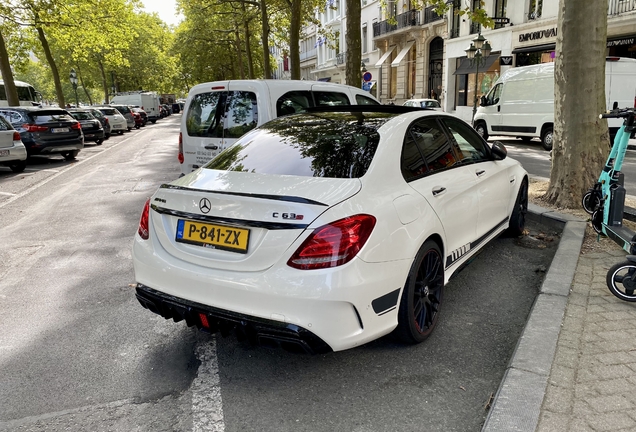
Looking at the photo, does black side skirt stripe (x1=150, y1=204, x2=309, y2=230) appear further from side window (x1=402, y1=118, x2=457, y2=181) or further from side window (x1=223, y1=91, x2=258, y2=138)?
side window (x1=223, y1=91, x2=258, y2=138)

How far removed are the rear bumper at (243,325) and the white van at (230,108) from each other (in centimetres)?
403

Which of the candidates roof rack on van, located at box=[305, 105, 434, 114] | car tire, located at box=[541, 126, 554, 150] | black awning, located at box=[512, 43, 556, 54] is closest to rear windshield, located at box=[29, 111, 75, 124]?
roof rack on van, located at box=[305, 105, 434, 114]

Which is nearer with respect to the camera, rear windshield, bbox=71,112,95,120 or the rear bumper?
the rear bumper

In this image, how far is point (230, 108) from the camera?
694 centimetres

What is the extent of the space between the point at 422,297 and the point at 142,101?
4219cm

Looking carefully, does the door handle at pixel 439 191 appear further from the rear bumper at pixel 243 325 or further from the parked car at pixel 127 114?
the parked car at pixel 127 114

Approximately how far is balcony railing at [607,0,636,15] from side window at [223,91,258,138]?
19136 mm

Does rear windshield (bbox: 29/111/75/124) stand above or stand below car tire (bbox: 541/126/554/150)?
above

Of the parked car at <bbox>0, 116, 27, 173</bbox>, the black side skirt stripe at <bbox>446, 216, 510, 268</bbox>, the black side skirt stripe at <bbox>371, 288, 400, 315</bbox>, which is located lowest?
the black side skirt stripe at <bbox>446, 216, 510, 268</bbox>

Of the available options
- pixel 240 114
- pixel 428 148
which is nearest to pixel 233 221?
pixel 428 148

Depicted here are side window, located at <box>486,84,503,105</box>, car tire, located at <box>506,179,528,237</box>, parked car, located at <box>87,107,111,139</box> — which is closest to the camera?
car tire, located at <box>506,179,528,237</box>

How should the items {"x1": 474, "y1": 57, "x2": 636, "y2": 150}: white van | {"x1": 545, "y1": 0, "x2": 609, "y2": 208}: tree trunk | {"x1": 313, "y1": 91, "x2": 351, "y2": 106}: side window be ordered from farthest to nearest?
{"x1": 474, "y1": 57, "x2": 636, "y2": 150}: white van, {"x1": 313, "y1": 91, "x2": 351, "y2": 106}: side window, {"x1": 545, "y1": 0, "x2": 609, "y2": 208}: tree trunk

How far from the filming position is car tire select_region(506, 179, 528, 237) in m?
5.47

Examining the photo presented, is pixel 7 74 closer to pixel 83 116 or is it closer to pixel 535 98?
pixel 83 116
